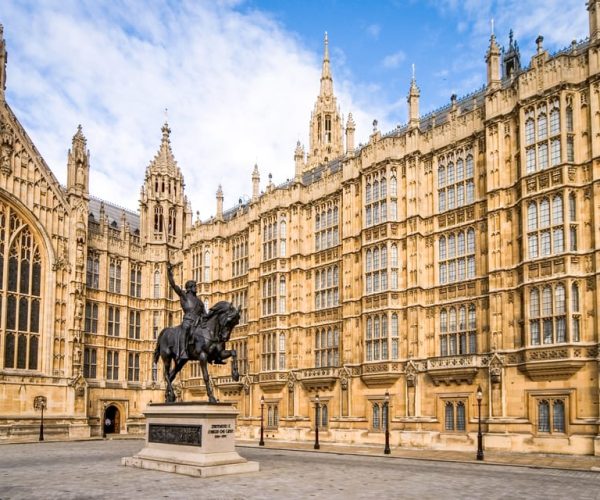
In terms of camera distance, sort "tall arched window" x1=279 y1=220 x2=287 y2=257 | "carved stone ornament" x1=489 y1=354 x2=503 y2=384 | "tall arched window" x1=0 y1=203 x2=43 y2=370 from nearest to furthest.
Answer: "carved stone ornament" x1=489 y1=354 x2=503 y2=384, "tall arched window" x1=0 y1=203 x2=43 y2=370, "tall arched window" x1=279 y1=220 x2=287 y2=257

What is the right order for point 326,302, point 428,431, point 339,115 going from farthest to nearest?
point 339,115
point 326,302
point 428,431

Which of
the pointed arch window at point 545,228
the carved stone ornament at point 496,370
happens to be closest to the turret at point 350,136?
the pointed arch window at point 545,228

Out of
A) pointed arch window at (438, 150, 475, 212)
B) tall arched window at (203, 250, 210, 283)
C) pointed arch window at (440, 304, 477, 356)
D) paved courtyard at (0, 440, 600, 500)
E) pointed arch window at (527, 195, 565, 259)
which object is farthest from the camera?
tall arched window at (203, 250, 210, 283)

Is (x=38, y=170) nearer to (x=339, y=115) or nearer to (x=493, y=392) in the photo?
(x=493, y=392)

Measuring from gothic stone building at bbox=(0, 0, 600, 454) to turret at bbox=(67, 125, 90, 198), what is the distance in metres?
0.17

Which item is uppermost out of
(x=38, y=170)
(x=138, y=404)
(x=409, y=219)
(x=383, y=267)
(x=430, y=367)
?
(x=38, y=170)

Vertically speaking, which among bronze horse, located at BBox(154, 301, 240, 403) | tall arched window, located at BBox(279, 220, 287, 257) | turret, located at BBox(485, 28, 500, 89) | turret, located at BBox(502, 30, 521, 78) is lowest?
bronze horse, located at BBox(154, 301, 240, 403)

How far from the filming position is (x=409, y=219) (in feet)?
143

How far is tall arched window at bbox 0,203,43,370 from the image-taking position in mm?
52688

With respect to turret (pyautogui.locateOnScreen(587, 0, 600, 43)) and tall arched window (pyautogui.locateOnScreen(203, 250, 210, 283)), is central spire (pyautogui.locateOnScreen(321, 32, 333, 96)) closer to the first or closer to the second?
tall arched window (pyautogui.locateOnScreen(203, 250, 210, 283))

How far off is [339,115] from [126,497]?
82046 mm

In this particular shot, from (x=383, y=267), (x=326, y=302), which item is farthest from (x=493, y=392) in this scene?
(x=326, y=302)

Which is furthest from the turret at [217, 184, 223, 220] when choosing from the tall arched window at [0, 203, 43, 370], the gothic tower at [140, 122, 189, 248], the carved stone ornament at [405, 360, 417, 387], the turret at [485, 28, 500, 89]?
the turret at [485, 28, 500, 89]

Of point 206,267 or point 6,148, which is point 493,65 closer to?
point 206,267
